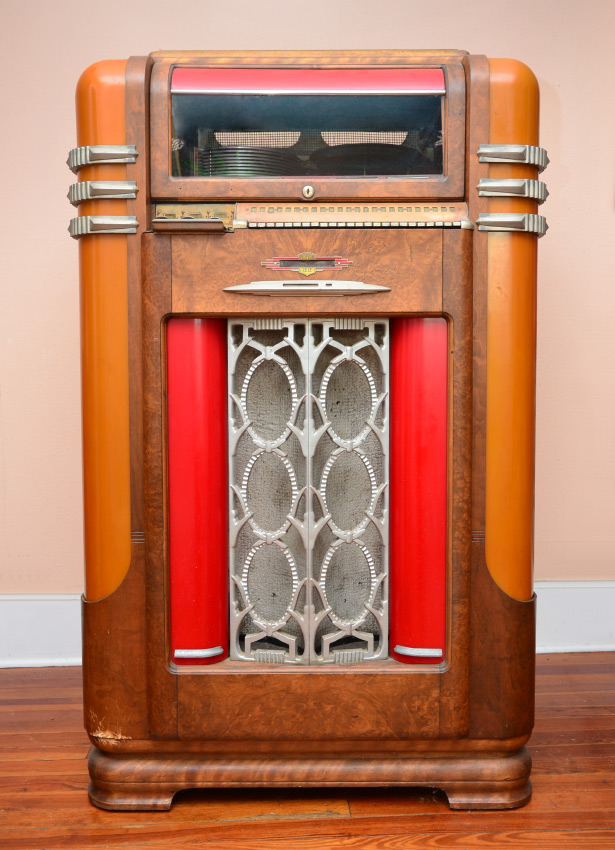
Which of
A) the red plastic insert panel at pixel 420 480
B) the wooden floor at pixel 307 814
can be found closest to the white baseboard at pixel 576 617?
the wooden floor at pixel 307 814

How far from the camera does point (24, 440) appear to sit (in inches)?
84.2

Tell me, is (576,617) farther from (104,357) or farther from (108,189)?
(108,189)

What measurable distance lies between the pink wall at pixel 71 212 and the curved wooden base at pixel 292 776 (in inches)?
33.7

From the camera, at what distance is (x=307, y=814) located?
4.50ft

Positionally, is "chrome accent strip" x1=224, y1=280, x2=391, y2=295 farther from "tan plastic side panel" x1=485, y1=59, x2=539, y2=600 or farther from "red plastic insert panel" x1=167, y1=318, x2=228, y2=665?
"tan plastic side panel" x1=485, y1=59, x2=539, y2=600

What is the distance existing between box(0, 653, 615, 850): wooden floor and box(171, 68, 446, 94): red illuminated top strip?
1.34 metres

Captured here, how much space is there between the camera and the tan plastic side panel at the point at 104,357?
132 cm

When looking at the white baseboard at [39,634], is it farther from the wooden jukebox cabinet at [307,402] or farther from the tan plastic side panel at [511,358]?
the tan plastic side panel at [511,358]

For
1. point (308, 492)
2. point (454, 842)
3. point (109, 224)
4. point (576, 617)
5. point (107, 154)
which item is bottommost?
point (454, 842)

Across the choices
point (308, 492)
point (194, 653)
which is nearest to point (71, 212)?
point (308, 492)

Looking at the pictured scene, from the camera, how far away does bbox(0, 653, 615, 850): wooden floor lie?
1.29m

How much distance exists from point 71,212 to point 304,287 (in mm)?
1081

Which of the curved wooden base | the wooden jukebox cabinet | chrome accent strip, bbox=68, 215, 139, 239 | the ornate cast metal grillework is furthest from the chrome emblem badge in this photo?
the curved wooden base

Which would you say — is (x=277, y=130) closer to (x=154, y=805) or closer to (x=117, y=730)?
(x=117, y=730)
